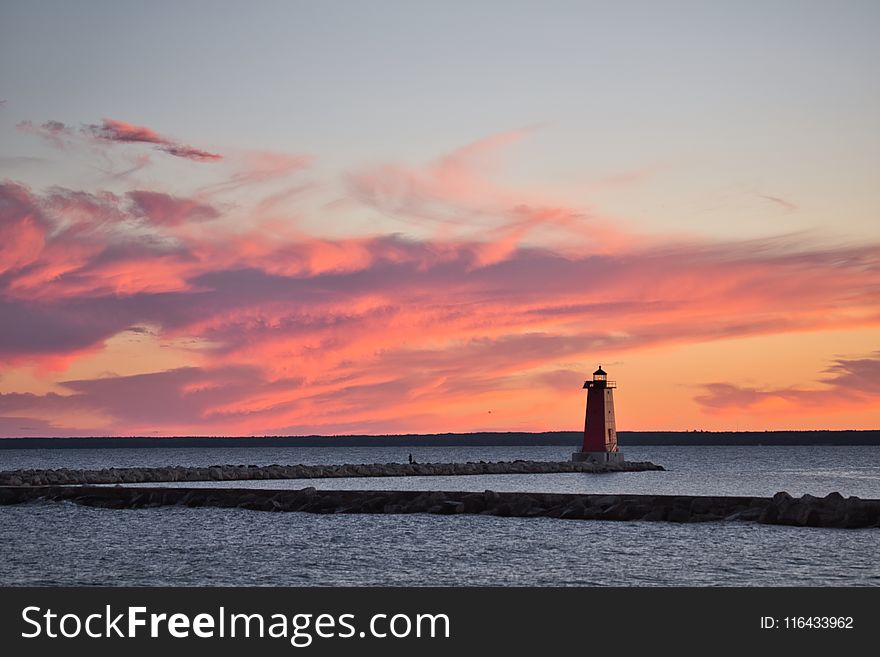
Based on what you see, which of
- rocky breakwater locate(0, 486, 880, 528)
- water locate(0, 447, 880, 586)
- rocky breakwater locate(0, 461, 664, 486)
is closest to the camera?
water locate(0, 447, 880, 586)

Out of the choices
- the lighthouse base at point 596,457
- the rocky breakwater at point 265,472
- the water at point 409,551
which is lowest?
the water at point 409,551

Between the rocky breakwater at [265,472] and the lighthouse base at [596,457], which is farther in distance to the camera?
the lighthouse base at [596,457]

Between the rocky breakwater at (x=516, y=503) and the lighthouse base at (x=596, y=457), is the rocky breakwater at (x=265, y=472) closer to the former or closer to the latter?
the lighthouse base at (x=596, y=457)

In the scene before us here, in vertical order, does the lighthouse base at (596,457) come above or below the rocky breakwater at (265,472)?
above

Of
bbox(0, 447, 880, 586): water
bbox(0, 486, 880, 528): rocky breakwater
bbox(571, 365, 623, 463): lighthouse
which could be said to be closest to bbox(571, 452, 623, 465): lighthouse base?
bbox(571, 365, 623, 463): lighthouse

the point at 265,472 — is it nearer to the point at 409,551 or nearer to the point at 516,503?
the point at 516,503

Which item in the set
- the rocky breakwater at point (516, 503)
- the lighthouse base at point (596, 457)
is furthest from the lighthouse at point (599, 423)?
the rocky breakwater at point (516, 503)

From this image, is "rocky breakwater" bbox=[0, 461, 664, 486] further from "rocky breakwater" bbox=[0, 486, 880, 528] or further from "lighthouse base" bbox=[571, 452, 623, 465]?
"rocky breakwater" bbox=[0, 486, 880, 528]

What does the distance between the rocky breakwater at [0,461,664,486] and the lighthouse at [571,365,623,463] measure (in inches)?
36.2

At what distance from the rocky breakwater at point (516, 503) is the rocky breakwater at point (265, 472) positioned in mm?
11326

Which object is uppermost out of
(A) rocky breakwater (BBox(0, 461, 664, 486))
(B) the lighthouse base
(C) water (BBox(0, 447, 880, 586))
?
(B) the lighthouse base

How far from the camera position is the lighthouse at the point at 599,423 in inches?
2478

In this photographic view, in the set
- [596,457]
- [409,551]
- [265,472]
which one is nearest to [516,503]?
[409,551]

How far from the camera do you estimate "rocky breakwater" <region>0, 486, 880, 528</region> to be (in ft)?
94.3
